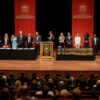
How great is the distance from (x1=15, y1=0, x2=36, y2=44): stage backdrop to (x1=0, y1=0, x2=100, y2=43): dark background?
110 centimetres

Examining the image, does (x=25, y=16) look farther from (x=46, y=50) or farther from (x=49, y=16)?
(x=46, y=50)

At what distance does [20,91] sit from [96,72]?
178 inches

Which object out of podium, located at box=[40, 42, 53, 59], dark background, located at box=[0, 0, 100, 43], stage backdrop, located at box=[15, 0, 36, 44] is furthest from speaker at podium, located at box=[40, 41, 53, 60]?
dark background, located at box=[0, 0, 100, 43]

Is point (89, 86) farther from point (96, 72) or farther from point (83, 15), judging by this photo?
point (83, 15)

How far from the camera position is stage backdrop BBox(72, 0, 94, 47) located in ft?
45.0

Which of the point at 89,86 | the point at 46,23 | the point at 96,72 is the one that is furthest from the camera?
the point at 46,23

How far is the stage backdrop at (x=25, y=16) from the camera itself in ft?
45.3

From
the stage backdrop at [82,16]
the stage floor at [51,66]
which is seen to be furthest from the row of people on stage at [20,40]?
the stage floor at [51,66]

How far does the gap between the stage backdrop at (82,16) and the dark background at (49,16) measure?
1009 mm

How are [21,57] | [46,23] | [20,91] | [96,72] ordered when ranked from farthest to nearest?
[46,23], [21,57], [96,72], [20,91]

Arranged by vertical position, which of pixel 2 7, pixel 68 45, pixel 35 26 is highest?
pixel 2 7

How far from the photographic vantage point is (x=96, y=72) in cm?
777

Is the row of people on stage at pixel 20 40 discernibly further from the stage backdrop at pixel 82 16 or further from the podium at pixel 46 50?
the stage backdrop at pixel 82 16

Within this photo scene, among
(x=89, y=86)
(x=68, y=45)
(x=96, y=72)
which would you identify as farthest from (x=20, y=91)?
(x=68, y=45)
